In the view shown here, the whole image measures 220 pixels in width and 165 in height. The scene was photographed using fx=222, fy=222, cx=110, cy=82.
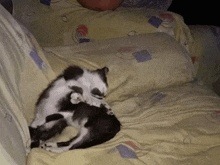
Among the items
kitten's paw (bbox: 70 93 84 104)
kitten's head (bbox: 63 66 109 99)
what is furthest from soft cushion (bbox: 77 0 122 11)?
kitten's paw (bbox: 70 93 84 104)

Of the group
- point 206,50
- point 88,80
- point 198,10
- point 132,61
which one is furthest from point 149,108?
point 198,10

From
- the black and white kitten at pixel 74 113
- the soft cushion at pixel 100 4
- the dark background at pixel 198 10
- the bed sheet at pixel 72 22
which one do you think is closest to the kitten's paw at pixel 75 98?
the black and white kitten at pixel 74 113

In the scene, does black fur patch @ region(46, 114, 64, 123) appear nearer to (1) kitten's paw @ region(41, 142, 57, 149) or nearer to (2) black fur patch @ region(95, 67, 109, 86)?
(1) kitten's paw @ region(41, 142, 57, 149)

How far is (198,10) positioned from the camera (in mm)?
2402

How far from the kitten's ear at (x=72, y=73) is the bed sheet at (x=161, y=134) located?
1.03 ft

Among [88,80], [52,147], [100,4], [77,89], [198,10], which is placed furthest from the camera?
[198,10]

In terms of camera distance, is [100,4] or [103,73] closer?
[103,73]

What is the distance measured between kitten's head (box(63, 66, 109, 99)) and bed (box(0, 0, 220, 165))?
5 cm

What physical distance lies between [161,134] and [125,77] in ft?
1.59

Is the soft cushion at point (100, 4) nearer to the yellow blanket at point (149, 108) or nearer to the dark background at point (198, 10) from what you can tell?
the yellow blanket at point (149, 108)

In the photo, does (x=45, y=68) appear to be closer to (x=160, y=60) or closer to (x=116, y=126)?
(x=116, y=126)

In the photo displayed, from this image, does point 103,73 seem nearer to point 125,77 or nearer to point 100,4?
point 125,77

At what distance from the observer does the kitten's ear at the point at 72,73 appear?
149 centimetres

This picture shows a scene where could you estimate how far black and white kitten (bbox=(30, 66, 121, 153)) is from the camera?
4.07 feet
